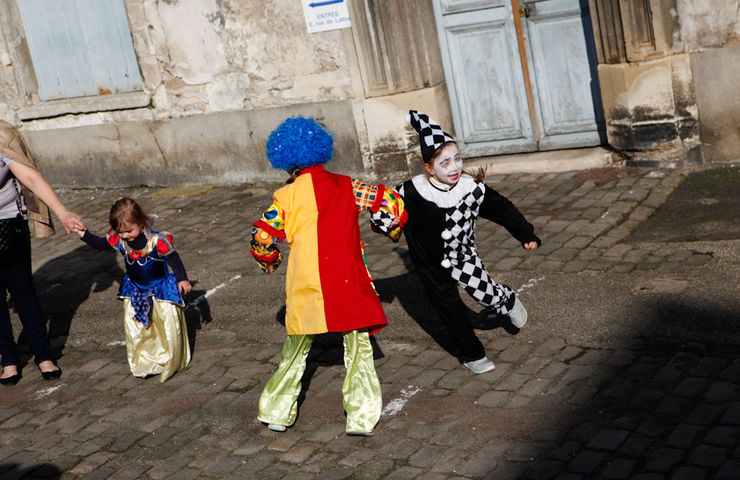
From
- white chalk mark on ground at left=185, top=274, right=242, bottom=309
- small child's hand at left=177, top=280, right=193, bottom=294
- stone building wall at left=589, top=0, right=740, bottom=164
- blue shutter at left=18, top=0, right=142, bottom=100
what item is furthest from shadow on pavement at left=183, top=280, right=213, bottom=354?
blue shutter at left=18, top=0, right=142, bottom=100

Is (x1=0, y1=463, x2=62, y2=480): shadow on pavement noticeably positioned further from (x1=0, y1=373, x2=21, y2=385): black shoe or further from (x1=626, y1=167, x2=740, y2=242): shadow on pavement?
(x1=626, y1=167, x2=740, y2=242): shadow on pavement

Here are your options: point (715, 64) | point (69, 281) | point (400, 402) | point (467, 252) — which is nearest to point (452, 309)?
point (467, 252)

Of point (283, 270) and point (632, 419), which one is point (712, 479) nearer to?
point (632, 419)

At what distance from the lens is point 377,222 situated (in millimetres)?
4777

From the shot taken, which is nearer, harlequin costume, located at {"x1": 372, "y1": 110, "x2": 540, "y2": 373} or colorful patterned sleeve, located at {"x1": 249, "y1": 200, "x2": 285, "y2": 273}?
colorful patterned sleeve, located at {"x1": 249, "y1": 200, "x2": 285, "y2": 273}

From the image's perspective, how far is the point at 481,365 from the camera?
5125 mm

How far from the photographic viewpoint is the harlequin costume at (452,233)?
16.3ft

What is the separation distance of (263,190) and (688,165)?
4438 millimetres

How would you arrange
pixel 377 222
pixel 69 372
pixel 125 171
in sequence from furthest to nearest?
pixel 125 171 < pixel 69 372 < pixel 377 222

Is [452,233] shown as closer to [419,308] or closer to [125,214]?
[419,308]

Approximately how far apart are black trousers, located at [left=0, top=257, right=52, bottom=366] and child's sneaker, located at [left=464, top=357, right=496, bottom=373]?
2936 mm

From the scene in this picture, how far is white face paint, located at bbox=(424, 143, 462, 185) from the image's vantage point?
192 inches

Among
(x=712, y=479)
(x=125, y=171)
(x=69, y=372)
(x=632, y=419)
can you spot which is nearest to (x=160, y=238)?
(x=69, y=372)

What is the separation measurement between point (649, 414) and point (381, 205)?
1.67 meters
